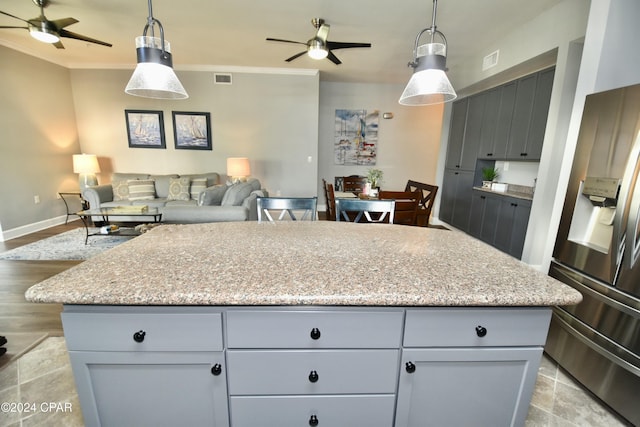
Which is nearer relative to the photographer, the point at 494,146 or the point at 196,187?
the point at 494,146

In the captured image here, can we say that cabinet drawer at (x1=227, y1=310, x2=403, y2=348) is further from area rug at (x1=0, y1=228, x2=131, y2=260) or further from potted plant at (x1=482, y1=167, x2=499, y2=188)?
potted plant at (x1=482, y1=167, x2=499, y2=188)

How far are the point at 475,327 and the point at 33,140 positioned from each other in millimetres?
6246

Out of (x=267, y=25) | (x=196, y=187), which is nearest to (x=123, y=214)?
A: (x=196, y=187)

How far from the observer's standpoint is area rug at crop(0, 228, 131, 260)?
3217 mm

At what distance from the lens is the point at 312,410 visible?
37.9 inches

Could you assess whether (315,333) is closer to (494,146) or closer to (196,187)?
(494,146)

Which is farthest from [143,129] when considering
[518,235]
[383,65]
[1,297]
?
[518,235]

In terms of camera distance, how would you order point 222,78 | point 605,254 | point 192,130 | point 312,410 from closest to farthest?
1. point 312,410
2. point 605,254
3. point 222,78
4. point 192,130

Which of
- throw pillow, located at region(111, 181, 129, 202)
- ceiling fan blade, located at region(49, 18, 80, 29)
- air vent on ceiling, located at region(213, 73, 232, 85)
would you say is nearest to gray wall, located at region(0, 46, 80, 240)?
throw pillow, located at region(111, 181, 129, 202)

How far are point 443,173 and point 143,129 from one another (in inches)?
233

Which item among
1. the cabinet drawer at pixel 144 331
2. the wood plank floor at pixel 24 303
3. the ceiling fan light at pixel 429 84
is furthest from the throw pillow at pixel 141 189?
the ceiling fan light at pixel 429 84

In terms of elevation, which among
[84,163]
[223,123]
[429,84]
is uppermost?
[223,123]

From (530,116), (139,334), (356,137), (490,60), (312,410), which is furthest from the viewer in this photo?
(356,137)

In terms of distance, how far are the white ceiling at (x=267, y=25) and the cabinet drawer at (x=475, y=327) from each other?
10.0ft
